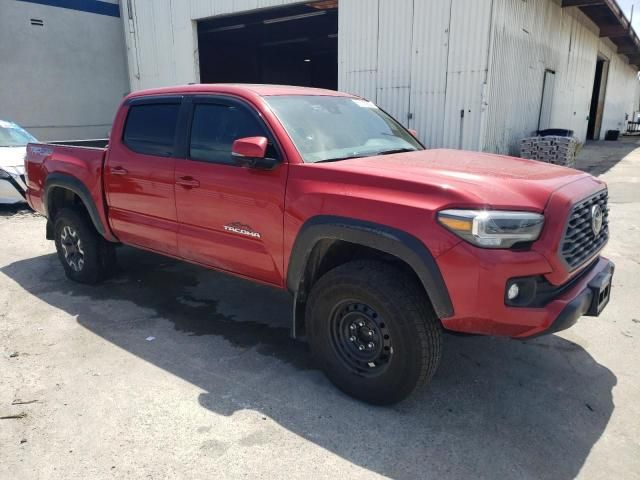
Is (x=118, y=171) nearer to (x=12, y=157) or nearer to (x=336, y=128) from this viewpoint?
(x=336, y=128)

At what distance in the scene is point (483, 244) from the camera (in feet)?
8.20

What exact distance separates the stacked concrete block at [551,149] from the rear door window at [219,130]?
961 centimetres

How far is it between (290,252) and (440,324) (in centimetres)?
106

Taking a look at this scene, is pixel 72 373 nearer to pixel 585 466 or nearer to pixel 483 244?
pixel 483 244

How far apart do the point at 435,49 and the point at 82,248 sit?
7.69 m

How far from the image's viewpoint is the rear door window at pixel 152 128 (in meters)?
4.09

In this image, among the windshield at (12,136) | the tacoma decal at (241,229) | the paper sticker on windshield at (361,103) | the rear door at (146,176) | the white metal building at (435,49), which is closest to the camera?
the tacoma decal at (241,229)

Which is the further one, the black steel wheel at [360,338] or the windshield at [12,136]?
the windshield at [12,136]

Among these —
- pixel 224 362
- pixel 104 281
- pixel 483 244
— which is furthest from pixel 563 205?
pixel 104 281

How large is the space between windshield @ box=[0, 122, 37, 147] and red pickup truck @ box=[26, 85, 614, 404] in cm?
603

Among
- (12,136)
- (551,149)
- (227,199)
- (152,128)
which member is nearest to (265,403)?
(227,199)

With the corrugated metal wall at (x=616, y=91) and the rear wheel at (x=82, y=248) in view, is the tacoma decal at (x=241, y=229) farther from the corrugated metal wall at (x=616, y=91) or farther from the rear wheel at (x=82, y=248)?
the corrugated metal wall at (x=616, y=91)

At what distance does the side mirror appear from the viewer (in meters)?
3.11

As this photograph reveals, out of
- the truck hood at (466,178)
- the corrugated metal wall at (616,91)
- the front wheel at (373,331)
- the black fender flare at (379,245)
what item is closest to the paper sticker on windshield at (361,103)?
the truck hood at (466,178)
